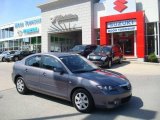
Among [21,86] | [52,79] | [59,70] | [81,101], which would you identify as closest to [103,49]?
[21,86]

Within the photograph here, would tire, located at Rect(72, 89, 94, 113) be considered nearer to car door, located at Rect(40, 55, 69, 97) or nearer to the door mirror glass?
car door, located at Rect(40, 55, 69, 97)

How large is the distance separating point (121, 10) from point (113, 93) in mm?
21859

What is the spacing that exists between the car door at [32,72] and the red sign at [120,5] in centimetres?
1993

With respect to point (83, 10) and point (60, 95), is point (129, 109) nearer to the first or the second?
point (60, 95)

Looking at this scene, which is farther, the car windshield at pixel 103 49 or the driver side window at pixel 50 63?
the car windshield at pixel 103 49

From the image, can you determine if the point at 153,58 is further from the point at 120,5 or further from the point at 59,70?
the point at 59,70

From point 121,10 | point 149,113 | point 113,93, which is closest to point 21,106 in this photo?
point 113,93

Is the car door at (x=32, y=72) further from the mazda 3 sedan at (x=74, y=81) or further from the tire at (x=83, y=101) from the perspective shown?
the tire at (x=83, y=101)

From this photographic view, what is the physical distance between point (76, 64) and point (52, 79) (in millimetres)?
845

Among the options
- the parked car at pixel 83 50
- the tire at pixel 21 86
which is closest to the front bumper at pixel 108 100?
the tire at pixel 21 86

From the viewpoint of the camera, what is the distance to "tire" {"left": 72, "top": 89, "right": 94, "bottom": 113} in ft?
20.8

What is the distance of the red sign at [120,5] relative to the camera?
26584 mm

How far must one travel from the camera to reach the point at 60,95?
278 inches

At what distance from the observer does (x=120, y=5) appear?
1056 inches
